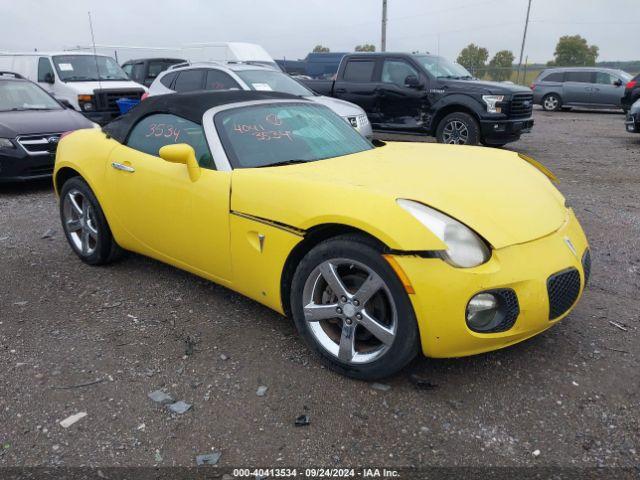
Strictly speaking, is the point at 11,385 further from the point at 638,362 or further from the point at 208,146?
the point at 638,362

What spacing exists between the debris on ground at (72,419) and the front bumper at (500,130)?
26.8 ft

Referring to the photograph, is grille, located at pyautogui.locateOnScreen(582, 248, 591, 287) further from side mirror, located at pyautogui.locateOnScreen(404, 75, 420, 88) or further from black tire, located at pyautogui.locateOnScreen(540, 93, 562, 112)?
black tire, located at pyautogui.locateOnScreen(540, 93, 562, 112)

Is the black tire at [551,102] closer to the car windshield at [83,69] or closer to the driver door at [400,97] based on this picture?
the driver door at [400,97]

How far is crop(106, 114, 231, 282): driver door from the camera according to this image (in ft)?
10.3

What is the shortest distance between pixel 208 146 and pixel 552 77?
64.2 feet

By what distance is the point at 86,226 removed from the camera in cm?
427

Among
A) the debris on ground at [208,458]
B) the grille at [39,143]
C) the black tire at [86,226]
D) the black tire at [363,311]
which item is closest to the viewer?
the debris on ground at [208,458]

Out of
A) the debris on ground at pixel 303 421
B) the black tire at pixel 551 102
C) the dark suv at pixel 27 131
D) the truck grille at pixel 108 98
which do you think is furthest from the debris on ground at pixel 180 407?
the black tire at pixel 551 102

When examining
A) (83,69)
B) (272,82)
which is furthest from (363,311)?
(83,69)

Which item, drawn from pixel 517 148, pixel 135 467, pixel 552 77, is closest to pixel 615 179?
pixel 517 148

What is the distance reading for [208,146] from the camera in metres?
3.28

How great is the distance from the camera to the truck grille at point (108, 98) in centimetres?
1100

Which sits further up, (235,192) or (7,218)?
(235,192)

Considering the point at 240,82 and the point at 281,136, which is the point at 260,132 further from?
the point at 240,82
